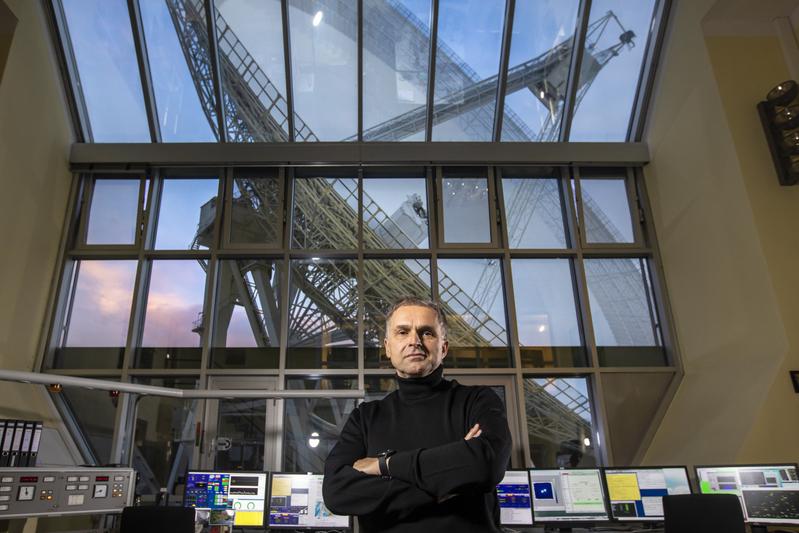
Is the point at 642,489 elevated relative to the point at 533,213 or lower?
lower

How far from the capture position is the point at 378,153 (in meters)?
4.88

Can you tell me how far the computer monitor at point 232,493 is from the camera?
129 inches

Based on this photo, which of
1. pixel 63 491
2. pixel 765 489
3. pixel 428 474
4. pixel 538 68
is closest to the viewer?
pixel 428 474

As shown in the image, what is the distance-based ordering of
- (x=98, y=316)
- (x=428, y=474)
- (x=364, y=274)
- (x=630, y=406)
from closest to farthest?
(x=428, y=474), (x=630, y=406), (x=98, y=316), (x=364, y=274)

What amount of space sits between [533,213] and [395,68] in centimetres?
184

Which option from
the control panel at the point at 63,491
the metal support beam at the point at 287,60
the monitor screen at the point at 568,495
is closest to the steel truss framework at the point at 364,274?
the metal support beam at the point at 287,60

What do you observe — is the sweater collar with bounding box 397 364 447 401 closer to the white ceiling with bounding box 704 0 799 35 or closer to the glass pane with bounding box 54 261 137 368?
the glass pane with bounding box 54 261 137 368

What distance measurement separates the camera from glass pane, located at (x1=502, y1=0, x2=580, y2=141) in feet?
15.6

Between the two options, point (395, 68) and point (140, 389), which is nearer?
point (140, 389)

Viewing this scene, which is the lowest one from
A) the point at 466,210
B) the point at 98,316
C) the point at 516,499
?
the point at 516,499

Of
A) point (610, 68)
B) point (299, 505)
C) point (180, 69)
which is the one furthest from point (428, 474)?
point (180, 69)

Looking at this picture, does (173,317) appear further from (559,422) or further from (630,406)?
(630,406)

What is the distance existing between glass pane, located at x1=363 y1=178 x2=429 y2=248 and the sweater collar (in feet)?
12.2

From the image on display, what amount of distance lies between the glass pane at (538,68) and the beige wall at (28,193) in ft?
12.9
